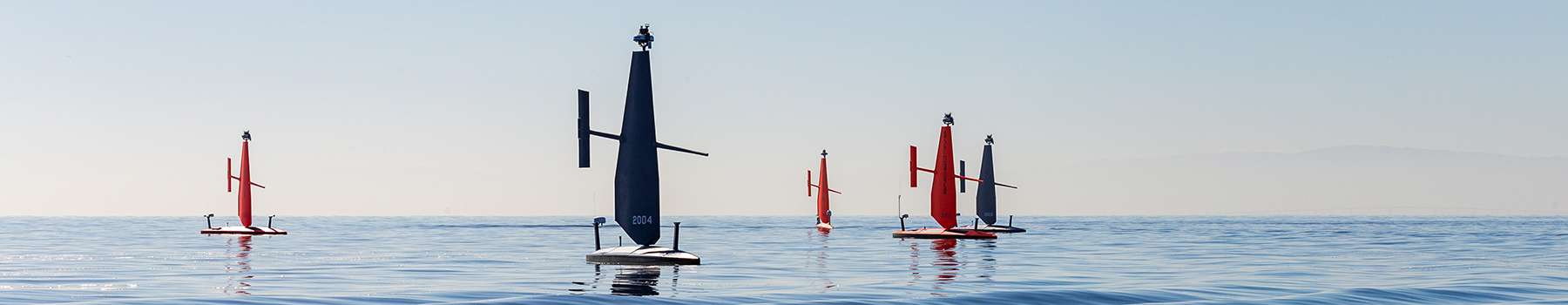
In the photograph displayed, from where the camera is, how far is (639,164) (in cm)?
4353

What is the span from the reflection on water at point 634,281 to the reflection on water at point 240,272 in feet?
22.5

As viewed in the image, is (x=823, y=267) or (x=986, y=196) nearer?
(x=823, y=267)

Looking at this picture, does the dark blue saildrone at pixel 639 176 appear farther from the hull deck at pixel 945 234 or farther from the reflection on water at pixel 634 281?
the hull deck at pixel 945 234

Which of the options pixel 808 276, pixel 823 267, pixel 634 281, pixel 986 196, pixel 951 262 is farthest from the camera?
pixel 986 196

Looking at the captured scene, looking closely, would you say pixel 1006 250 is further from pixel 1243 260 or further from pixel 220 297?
pixel 220 297

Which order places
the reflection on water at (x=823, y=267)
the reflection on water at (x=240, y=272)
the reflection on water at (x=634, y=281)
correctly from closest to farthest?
the reflection on water at (x=634, y=281), the reflection on water at (x=240, y=272), the reflection on water at (x=823, y=267)

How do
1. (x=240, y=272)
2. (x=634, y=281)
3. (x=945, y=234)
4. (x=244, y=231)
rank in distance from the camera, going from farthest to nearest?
(x=244, y=231), (x=945, y=234), (x=240, y=272), (x=634, y=281)

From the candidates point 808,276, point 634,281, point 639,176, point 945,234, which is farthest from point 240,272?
point 945,234

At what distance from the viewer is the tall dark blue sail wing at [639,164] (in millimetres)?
43062

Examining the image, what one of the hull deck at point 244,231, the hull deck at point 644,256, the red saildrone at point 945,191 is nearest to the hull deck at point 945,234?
the red saildrone at point 945,191

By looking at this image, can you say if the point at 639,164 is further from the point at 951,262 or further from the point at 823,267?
the point at 951,262

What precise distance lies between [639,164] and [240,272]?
11.0 m

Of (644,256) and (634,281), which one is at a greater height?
(644,256)

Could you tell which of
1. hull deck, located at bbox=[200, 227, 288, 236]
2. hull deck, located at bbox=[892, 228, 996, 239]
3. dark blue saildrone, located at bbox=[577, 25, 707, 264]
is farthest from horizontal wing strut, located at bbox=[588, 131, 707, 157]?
hull deck, located at bbox=[200, 227, 288, 236]
